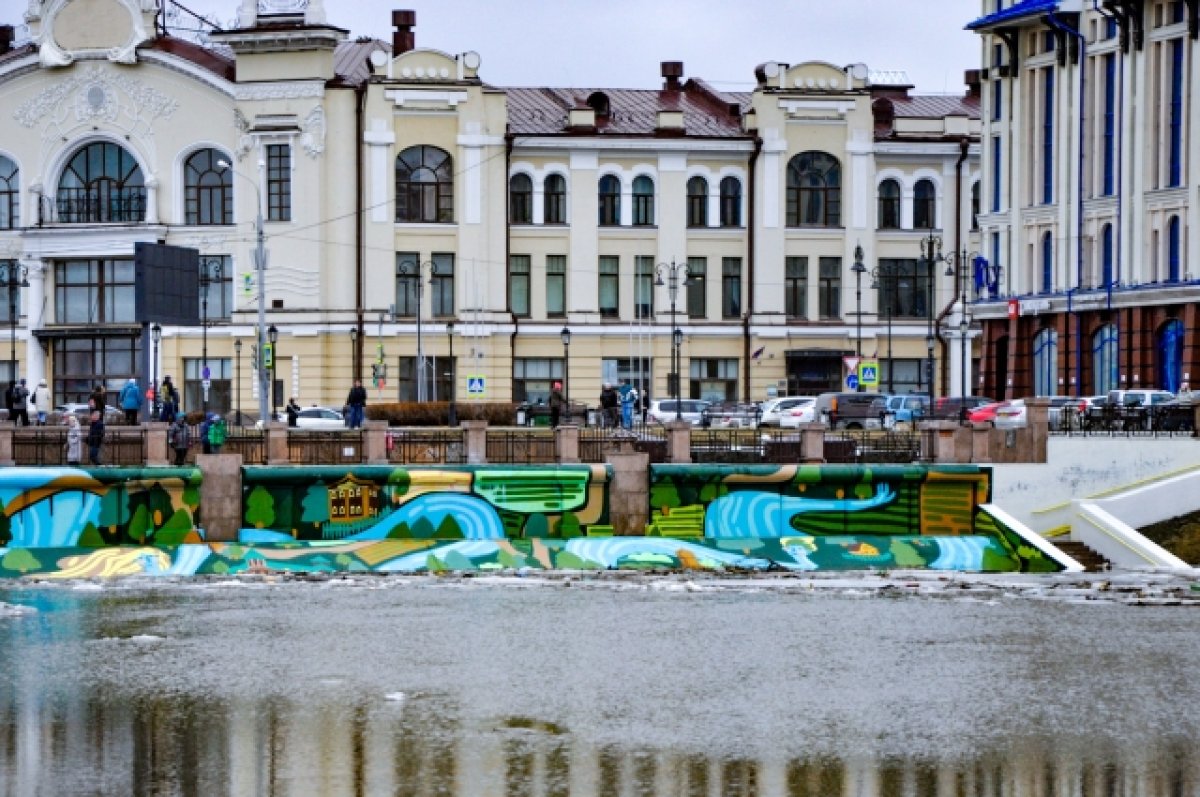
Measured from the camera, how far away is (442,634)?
39500 millimetres

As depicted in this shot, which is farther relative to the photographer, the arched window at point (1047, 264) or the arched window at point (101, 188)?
the arched window at point (101, 188)

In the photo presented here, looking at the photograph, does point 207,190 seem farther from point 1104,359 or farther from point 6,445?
point 6,445

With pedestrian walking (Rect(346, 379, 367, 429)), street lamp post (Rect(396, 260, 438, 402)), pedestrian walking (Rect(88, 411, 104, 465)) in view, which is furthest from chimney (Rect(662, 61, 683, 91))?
pedestrian walking (Rect(88, 411, 104, 465))

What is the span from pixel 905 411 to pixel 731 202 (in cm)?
2325

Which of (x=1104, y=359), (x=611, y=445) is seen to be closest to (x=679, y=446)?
(x=611, y=445)

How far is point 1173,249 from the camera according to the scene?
77188 millimetres

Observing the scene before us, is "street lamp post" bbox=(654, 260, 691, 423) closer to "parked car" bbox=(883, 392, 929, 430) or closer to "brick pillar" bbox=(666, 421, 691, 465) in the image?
"parked car" bbox=(883, 392, 929, 430)

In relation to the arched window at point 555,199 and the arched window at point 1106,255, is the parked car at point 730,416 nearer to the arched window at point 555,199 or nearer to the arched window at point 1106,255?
the arched window at point 1106,255

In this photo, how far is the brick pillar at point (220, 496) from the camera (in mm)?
52031

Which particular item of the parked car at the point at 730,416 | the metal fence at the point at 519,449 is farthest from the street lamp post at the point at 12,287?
the metal fence at the point at 519,449

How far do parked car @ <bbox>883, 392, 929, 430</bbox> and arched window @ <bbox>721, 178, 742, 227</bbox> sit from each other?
1590cm

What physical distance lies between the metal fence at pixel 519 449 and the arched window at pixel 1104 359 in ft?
102

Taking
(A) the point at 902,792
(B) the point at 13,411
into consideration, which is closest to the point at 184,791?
(A) the point at 902,792

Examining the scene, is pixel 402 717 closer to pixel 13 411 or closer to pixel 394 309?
pixel 13 411
